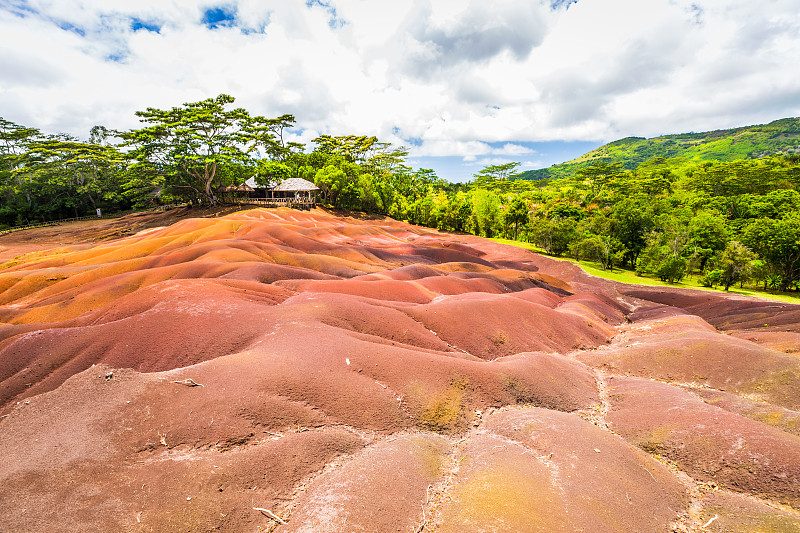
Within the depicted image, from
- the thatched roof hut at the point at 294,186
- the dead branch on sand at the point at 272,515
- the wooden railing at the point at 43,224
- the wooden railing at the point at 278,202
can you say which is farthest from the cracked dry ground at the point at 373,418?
the thatched roof hut at the point at 294,186

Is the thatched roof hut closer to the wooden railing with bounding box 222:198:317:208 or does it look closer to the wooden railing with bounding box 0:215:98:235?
the wooden railing with bounding box 222:198:317:208

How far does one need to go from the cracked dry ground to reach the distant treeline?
17.8 meters

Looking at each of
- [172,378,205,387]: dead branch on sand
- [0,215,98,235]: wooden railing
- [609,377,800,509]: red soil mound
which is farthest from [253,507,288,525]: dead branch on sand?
[0,215,98,235]: wooden railing

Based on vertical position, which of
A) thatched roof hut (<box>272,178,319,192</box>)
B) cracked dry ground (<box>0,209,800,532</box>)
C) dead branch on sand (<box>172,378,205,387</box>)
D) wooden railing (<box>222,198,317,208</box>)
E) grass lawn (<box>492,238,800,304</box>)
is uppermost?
thatched roof hut (<box>272,178,319,192</box>)

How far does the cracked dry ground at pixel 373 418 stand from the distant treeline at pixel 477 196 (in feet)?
58.3

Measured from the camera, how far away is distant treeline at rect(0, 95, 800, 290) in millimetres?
33500

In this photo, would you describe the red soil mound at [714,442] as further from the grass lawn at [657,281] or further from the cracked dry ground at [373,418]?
the grass lawn at [657,281]

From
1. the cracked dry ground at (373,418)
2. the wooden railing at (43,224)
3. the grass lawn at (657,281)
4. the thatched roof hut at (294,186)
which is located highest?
the thatched roof hut at (294,186)

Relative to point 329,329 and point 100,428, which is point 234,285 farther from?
point 100,428

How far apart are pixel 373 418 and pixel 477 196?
5899 cm

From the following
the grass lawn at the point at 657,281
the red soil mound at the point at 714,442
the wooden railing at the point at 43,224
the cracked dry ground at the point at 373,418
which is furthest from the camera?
the wooden railing at the point at 43,224

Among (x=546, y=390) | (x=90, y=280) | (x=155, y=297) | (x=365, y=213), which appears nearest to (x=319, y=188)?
(x=365, y=213)

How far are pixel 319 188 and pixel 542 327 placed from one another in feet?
179

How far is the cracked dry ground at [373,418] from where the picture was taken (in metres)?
6.18
